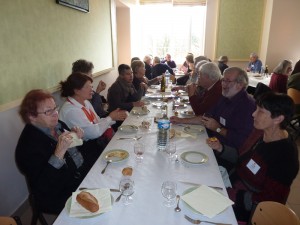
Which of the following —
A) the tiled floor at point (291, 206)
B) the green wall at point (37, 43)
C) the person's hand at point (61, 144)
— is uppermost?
the green wall at point (37, 43)

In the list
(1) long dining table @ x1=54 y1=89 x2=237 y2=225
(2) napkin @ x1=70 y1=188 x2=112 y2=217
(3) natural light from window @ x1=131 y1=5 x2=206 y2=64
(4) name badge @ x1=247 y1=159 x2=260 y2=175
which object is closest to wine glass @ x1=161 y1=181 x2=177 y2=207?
(1) long dining table @ x1=54 y1=89 x2=237 y2=225

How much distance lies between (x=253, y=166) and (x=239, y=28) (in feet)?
23.6

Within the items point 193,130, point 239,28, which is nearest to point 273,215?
point 193,130

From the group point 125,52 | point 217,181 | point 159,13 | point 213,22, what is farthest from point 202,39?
point 217,181

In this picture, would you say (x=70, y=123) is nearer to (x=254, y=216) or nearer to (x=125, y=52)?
(x=254, y=216)

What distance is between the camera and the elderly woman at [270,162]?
54.3 inches

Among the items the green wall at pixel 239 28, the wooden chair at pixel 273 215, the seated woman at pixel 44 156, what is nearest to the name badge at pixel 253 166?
the wooden chair at pixel 273 215

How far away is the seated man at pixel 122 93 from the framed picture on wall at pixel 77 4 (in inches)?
41.5

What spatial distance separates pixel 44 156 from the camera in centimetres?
151

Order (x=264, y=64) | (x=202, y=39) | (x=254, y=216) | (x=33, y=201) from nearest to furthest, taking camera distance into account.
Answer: (x=254, y=216)
(x=33, y=201)
(x=264, y=64)
(x=202, y=39)

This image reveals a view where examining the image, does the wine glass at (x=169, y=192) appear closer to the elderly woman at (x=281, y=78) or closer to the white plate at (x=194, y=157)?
the white plate at (x=194, y=157)

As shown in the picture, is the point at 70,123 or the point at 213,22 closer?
the point at 70,123

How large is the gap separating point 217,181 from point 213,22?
7502 mm

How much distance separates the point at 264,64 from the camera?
24.5ft
